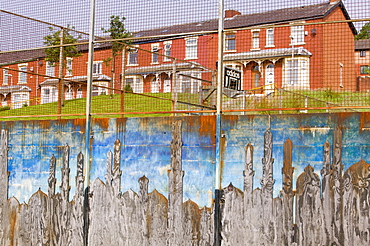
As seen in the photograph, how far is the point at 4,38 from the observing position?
920cm

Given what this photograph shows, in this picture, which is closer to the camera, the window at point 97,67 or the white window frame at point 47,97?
the white window frame at point 47,97

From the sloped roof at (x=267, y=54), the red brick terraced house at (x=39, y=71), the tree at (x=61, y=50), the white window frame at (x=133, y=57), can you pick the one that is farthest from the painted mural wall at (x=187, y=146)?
the sloped roof at (x=267, y=54)

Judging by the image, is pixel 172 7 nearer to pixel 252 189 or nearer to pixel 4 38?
pixel 252 189

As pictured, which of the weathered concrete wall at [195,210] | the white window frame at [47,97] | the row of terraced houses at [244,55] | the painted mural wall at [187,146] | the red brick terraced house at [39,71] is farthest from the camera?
the white window frame at [47,97]

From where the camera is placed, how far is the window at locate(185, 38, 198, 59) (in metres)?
8.37

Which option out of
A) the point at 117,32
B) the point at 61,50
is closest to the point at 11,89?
the point at 61,50

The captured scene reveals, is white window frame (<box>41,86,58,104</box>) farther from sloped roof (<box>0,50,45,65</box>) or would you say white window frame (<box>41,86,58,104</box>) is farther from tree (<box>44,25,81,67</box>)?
sloped roof (<box>0,50,45,65</box>)

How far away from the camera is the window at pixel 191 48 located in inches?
330

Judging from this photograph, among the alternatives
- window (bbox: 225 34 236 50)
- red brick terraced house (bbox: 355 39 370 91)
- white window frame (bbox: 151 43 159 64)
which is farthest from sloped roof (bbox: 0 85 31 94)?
red brick terraced house (bbox: 355 39 370 91)

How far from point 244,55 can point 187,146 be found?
286cm

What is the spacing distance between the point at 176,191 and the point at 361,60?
3331 mm

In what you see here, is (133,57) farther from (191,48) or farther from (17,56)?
(17,56)

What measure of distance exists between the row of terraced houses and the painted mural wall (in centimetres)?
103

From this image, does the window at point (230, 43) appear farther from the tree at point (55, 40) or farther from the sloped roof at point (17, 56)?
the sloped roof at point (17, 56)
